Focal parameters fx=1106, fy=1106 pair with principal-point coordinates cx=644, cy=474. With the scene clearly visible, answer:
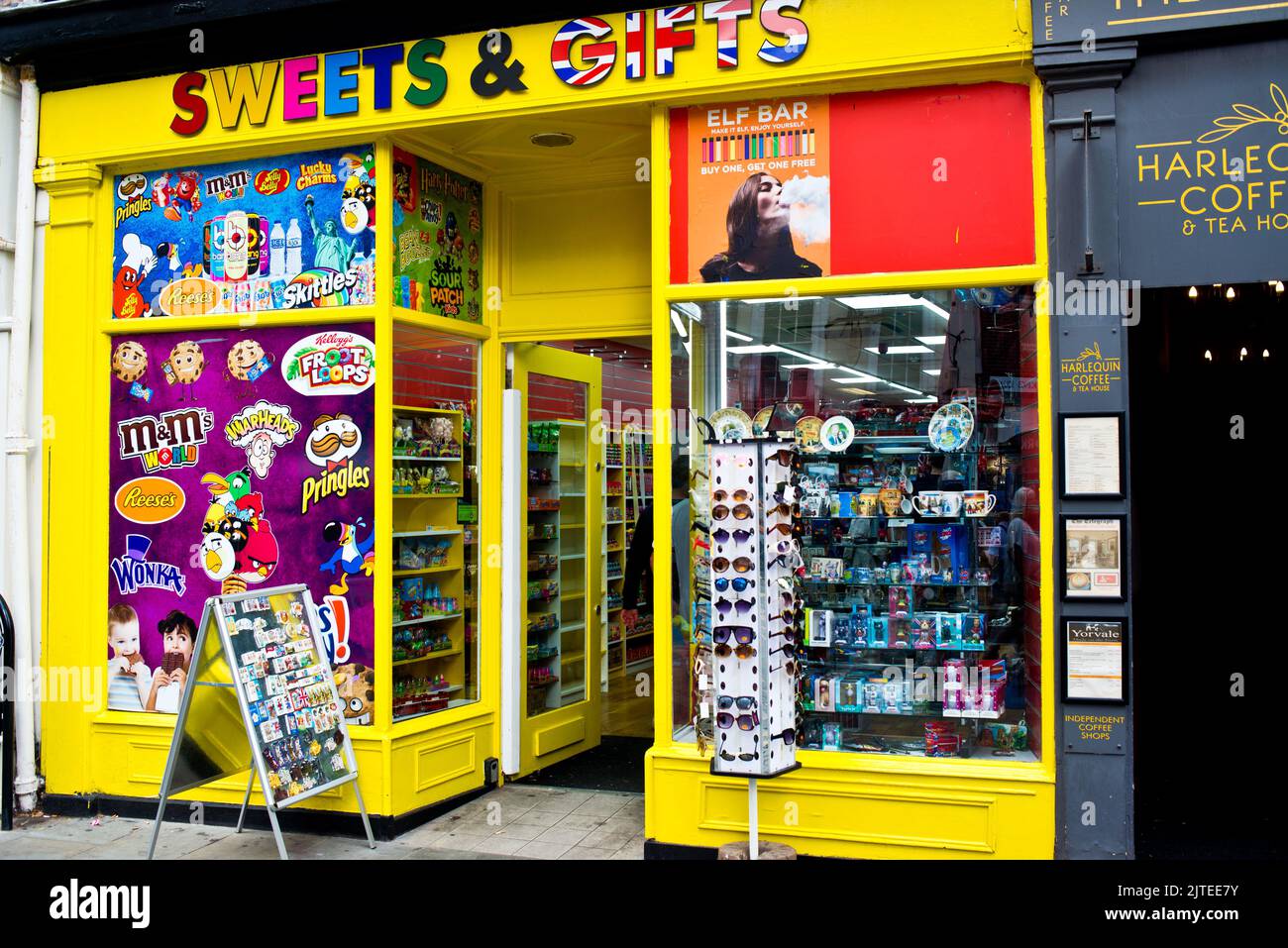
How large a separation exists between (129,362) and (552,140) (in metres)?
2.96

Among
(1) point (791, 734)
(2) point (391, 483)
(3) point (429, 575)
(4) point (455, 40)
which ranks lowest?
(1) point (791, 734)

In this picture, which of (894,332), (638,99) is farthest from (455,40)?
(894,332)

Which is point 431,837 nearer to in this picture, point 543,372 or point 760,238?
point 543,372

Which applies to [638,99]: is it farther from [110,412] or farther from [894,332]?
Result: [110,412]

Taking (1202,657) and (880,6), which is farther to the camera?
(1202,657)

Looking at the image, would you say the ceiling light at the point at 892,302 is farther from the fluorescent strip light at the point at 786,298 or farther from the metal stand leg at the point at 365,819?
the metal stand leg at the point at 365,819

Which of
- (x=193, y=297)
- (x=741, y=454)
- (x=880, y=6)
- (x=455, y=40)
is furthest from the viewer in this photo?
(x=193, y=297)

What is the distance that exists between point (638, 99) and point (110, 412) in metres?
3.82

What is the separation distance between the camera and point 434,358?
6.84 m

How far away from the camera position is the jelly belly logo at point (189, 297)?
6.71 meters

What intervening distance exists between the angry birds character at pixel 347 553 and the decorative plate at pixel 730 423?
2.07m

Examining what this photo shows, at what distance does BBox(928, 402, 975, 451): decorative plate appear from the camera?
563 cm

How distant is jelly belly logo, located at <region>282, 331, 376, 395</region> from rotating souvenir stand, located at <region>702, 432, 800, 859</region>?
2.40 m

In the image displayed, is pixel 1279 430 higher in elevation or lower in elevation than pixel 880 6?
lower
